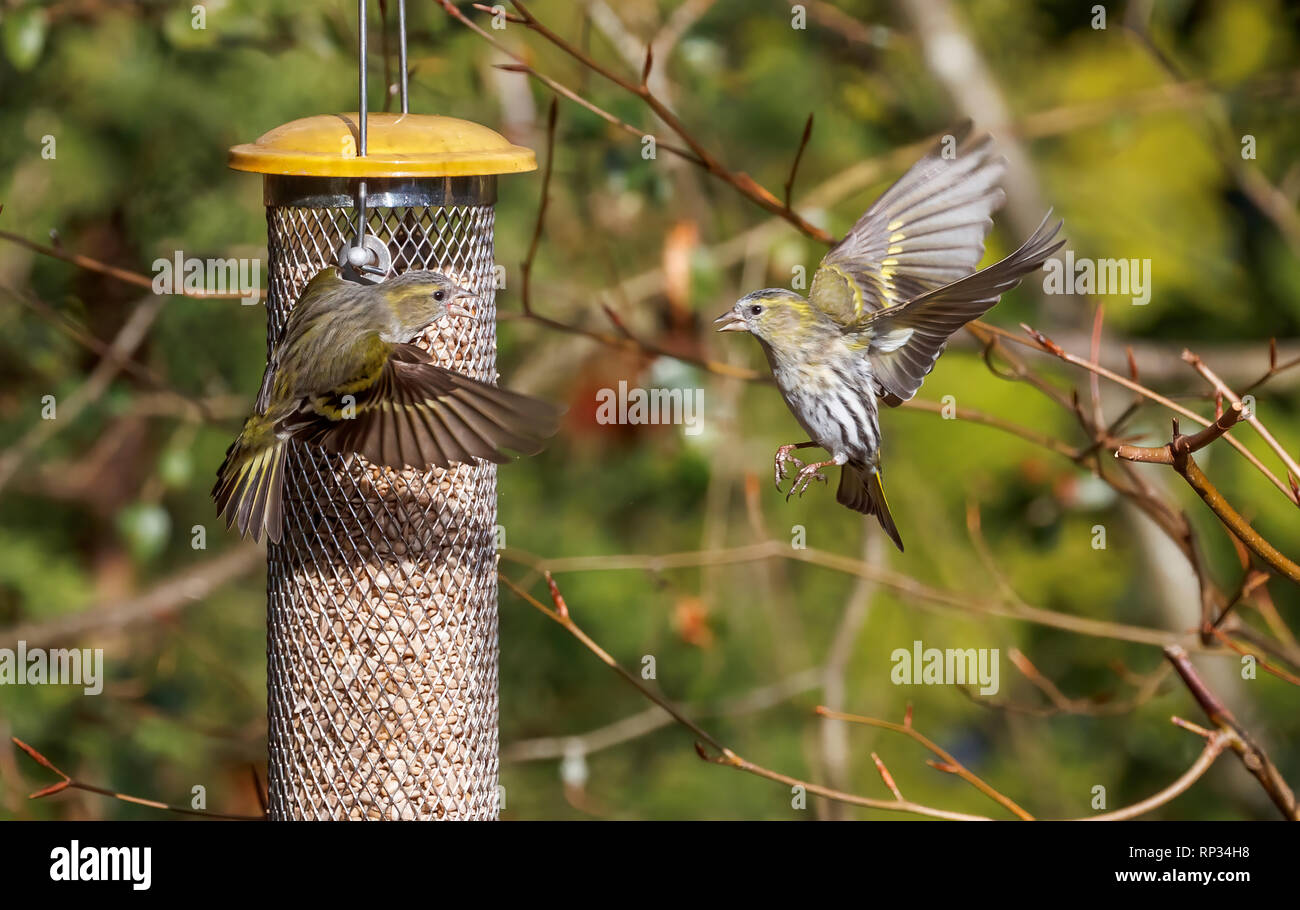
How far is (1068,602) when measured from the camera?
6.69m

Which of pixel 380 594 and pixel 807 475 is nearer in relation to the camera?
pixel 807 475

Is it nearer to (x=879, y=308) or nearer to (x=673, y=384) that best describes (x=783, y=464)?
(x=879, y=308)

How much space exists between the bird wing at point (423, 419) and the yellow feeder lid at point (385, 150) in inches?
11.9

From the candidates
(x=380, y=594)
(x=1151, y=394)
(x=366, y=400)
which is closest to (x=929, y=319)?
(x=1151, y=394)

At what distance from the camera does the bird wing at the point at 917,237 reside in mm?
2723

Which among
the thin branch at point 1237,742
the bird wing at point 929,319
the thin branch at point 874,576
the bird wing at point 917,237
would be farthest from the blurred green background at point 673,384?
the thin branch at point 1237,742

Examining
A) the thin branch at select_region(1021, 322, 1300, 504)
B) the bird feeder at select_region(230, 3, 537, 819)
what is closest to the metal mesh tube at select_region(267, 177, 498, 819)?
the bird feeder at select_region(230, 3, 537, 819)

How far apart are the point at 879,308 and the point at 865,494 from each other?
48cm

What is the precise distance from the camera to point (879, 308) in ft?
9.53

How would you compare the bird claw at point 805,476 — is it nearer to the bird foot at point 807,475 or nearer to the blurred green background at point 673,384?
the bird foot at point 807,475
